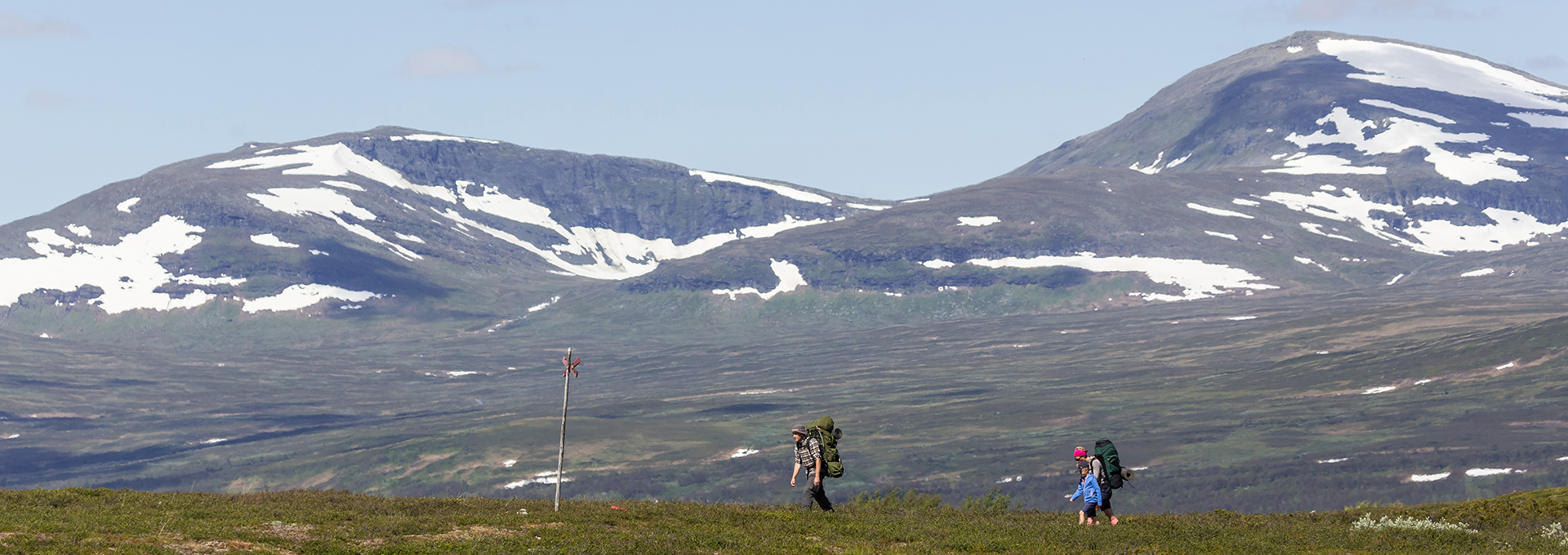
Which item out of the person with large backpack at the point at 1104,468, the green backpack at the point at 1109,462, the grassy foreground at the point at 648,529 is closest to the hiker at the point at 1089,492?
the person with large backpack at the point at 1104,468

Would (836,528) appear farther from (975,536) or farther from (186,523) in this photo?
(186,523)

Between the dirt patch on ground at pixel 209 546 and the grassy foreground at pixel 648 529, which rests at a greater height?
the dirt patch on ground at pixel 209 546

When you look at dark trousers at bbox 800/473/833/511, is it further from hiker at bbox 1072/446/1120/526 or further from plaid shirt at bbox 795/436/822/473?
hiker at bbox 1072/446/1120/526

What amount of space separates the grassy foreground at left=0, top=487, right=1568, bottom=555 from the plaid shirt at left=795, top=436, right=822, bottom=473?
1.41m

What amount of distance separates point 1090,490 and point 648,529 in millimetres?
11753

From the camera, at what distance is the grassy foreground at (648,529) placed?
32.6m

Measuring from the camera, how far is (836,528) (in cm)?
3700

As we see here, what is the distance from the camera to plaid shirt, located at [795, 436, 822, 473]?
39.8m

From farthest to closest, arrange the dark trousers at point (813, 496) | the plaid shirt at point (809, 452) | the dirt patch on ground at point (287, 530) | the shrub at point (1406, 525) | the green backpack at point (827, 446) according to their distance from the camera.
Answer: the dark trousers at point (813, 496), the plaid shirt at point (809, 452), the green backpack at point (827, 446), the shrub at point (1406, 525), the dirt patch on ground at point (287, 530)

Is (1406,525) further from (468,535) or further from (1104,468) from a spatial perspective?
(468,535)

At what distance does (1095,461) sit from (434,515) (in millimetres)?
17780

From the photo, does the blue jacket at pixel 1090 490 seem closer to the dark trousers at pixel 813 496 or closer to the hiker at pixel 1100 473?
the hiker at pixel 1100 473

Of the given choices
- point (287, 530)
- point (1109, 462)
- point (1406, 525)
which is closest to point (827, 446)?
point (1109, 462)

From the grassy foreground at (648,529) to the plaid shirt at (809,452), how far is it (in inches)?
55.5
